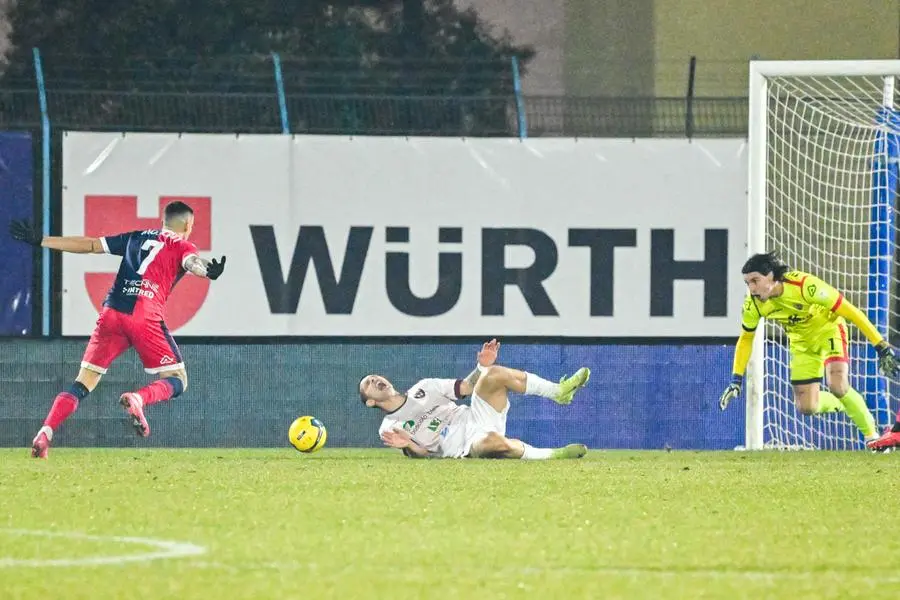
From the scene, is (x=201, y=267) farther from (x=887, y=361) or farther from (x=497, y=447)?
(x=887, y=361)

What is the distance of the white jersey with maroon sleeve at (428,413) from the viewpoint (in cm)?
1276

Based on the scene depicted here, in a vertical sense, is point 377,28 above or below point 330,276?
above

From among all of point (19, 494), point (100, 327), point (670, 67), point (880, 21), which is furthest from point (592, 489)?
point (880, 21)

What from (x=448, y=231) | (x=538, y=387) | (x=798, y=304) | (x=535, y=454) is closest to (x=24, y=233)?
(x=538, y=387)

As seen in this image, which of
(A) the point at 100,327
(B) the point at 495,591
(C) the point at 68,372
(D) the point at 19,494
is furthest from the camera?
Result: (C) the point at 68,372

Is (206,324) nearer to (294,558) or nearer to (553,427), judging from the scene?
(553,427)

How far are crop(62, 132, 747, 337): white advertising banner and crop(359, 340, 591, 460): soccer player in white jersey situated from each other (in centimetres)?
332

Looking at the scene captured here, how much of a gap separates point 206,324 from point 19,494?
6.90 m

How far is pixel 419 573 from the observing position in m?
6.04

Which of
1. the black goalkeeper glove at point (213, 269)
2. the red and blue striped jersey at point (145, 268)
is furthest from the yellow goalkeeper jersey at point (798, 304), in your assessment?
the red and blue striped jersey at point (145, 268)

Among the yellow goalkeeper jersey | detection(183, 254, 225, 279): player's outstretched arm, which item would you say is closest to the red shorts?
detection(183, 254, 225, 279): player's outstretched arm

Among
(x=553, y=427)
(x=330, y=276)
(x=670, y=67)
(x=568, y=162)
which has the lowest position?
(x=553, y=427)

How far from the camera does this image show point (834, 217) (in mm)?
16219

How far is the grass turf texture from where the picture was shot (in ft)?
19.0
